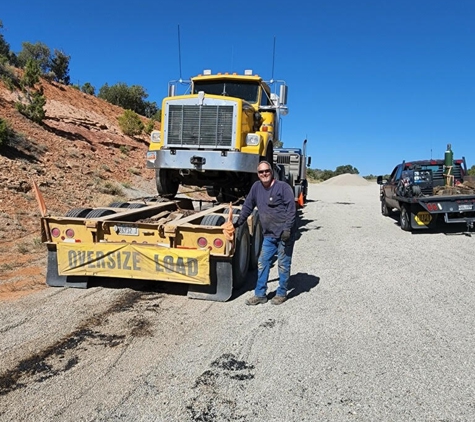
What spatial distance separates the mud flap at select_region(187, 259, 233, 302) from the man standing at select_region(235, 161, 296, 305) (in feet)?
1.00

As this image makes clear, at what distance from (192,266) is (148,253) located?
1.92 feet

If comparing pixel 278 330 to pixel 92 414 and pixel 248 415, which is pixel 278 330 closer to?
pixel 248 415

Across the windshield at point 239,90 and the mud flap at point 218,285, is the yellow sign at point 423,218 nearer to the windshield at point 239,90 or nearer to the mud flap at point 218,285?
the windshield at point 239,90

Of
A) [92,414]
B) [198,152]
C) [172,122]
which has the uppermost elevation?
[172,122]

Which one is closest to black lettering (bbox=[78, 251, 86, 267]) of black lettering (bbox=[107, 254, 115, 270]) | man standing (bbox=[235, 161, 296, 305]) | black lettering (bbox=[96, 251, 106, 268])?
black lettering (bbox=[96, 251, 106, 268])

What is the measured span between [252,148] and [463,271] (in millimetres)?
4101

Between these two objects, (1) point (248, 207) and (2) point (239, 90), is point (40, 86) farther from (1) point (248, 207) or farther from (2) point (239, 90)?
(1) point (248, 207)

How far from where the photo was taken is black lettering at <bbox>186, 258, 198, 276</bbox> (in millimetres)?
5406

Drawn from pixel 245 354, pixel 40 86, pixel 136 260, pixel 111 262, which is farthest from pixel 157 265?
pixel 40 86

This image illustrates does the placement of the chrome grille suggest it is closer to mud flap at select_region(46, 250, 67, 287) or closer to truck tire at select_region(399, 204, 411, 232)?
mud flap at select_region(46, 250, 67, 287)

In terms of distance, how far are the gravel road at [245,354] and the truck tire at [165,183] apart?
312cm

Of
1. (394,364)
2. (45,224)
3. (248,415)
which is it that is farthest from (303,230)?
(248,415)

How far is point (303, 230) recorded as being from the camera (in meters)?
12.3

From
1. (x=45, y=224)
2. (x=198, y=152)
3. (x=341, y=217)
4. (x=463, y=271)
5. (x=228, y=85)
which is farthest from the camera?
(x=341, y=217)
